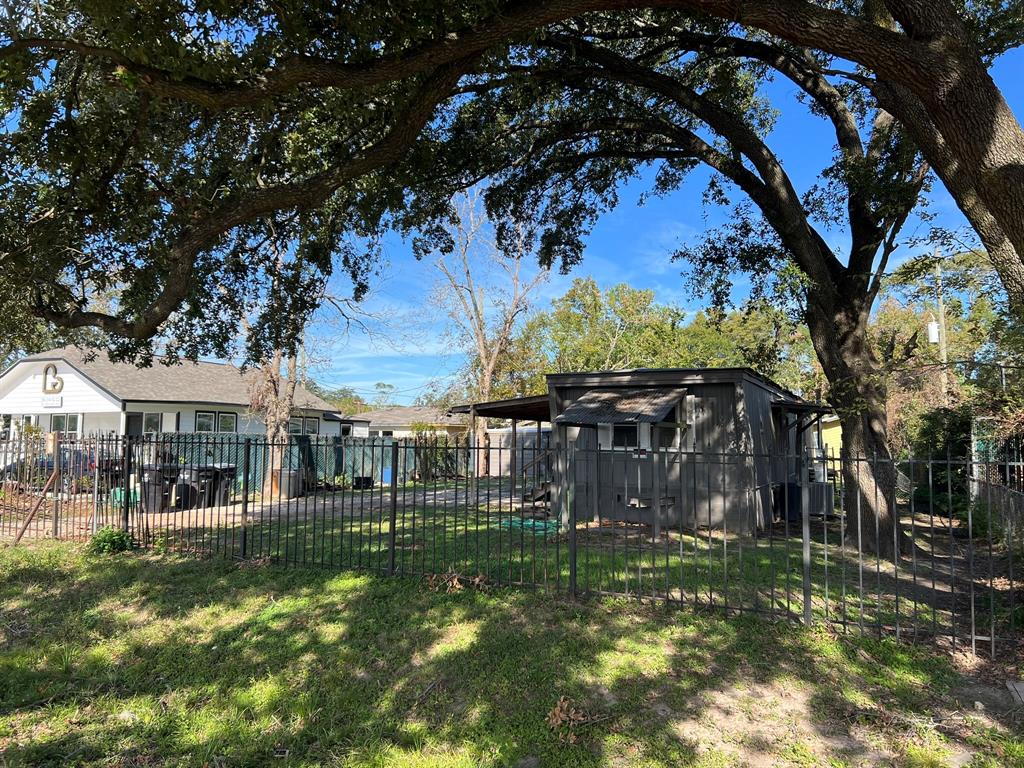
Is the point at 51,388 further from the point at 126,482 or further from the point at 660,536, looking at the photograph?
the point at 660,536

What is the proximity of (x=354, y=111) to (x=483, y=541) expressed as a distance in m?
6.78

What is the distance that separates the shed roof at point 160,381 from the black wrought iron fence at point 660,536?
8158mm

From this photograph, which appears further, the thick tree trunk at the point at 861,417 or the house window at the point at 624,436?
the house window at the point at 624,436

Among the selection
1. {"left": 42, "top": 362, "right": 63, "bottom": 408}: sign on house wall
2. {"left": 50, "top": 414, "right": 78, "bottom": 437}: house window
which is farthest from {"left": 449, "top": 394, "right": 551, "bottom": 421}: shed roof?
{"left": 42, "top": 362, "right": 63, "bottom": 408}: sign on house wall

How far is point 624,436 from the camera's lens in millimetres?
13141

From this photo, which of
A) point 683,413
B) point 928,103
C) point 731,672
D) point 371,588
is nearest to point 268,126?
point 371,588

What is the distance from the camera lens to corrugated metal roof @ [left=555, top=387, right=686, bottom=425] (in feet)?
38.1

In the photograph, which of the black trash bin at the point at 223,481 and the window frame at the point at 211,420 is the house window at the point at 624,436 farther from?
the window frame at the point at 211,420

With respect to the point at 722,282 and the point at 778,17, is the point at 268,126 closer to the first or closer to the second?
the point at 778,17

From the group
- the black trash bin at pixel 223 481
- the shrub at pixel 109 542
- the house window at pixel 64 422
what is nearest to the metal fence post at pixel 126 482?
the shrub at pixel 109 542

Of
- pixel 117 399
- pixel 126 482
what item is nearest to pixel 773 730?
pixel 126 482

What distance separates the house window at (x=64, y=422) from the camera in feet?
72.5

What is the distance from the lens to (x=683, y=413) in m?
12.5

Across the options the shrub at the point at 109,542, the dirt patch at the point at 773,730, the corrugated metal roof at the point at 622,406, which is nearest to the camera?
the dirt patch at the point at 773,730
